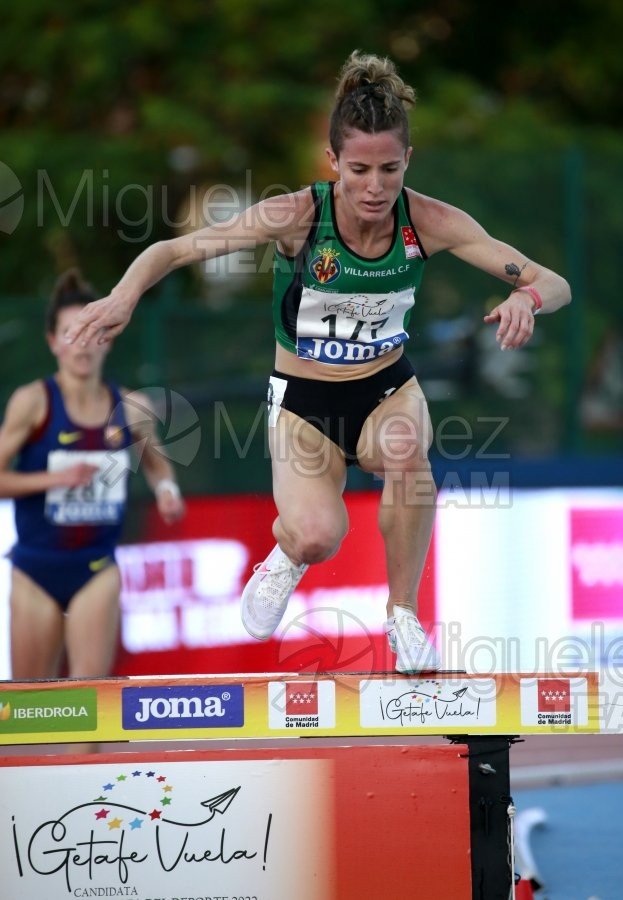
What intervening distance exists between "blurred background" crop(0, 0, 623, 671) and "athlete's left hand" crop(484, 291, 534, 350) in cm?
251

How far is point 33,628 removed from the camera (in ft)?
19.0

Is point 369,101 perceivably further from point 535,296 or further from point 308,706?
point 308,706

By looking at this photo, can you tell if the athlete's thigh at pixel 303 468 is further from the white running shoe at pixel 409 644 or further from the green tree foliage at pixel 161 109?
the green tree foliage at pixel 161 109

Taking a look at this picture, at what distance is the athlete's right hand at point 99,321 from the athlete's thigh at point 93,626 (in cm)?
222

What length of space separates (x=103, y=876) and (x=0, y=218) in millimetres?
10166

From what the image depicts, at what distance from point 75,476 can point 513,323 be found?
2614mm

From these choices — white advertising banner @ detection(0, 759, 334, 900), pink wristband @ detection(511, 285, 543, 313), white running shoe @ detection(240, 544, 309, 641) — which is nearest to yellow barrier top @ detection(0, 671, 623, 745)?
white advertising banner @ detection(0, 759, 334, 900)

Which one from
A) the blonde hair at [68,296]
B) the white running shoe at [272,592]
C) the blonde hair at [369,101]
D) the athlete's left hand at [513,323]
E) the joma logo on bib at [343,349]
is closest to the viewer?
the athlete's left hand at [513,323]

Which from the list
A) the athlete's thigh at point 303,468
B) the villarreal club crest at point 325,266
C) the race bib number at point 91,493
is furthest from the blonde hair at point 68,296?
the villarreal club crest at point 325,266

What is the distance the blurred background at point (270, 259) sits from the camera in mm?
7645

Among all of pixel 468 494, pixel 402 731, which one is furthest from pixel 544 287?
pixel 468 494

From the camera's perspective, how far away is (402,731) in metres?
4.04

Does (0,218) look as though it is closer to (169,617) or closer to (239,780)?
(169,617)

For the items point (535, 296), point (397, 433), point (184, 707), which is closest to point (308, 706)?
point (184, 707)
